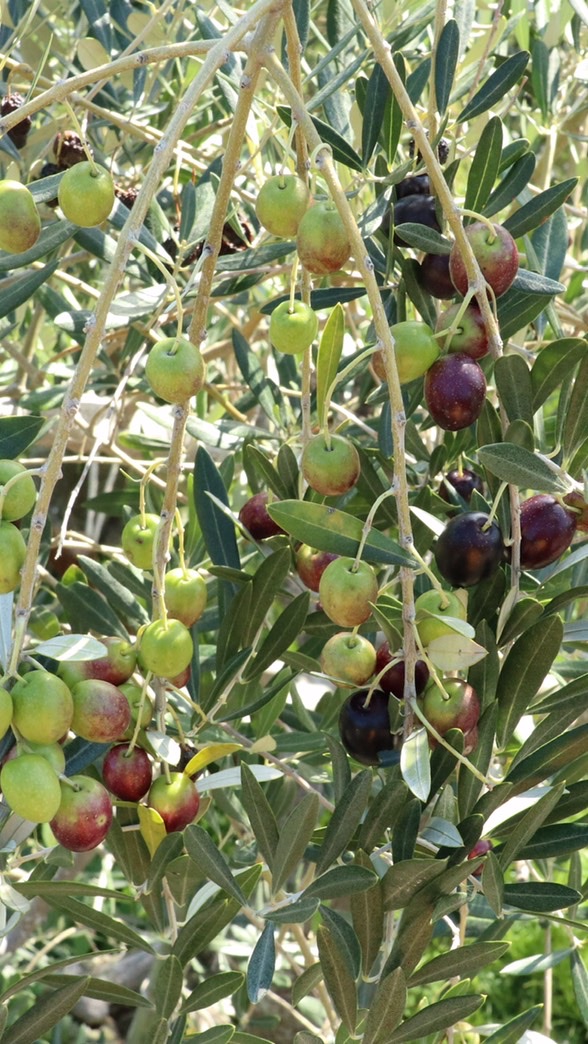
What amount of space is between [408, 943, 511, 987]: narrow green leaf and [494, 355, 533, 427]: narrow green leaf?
0.40 metres

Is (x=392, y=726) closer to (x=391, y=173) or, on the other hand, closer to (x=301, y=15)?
(x=391, y=173)

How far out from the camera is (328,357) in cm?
82

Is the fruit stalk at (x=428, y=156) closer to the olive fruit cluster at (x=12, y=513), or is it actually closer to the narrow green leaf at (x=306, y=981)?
the olive fruit cluster at (x=12, y=513)

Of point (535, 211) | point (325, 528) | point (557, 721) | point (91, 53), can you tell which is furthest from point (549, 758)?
point (91, 53)

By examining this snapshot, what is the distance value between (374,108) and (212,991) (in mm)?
821

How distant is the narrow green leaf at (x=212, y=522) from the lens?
1.12m

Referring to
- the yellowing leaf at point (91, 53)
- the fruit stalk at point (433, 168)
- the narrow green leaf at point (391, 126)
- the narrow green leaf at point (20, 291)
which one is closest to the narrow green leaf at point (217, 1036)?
the fruit stalk at point (433, 168)

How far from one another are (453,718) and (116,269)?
0.40 meters

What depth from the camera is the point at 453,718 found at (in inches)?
32.6

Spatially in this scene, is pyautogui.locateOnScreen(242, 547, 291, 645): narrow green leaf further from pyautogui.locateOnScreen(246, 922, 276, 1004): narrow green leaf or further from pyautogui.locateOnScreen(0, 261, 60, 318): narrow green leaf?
pyautogui.locateOnScreen(0, 261, 60, 318): narrow green leaf

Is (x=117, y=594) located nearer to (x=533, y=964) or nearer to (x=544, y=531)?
(x=544, y=531)

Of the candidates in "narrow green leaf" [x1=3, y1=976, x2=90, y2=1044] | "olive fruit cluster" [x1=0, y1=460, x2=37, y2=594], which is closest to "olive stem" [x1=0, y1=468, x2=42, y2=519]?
"olive fruit cluster" [x1=0, y1=460, x2=37, y2=594]

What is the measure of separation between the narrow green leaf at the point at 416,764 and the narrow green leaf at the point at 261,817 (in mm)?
150

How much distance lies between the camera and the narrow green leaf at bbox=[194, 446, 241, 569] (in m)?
1.12
